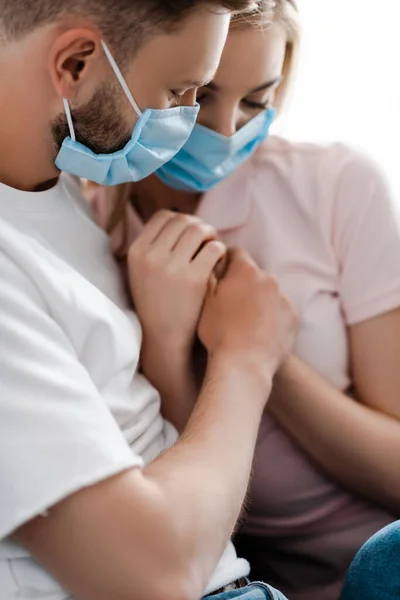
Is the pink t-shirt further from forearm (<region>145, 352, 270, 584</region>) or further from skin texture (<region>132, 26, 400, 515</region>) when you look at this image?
forearm (<region>145, 352, 270, 584</region>)

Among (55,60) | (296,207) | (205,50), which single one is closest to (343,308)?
(296,207)

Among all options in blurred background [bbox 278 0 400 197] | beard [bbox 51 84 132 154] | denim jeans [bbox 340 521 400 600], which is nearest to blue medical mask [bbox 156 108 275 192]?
beard [bbox 51 84 132 154]

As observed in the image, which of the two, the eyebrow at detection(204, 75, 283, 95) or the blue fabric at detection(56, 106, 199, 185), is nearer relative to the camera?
the blue fabric at detection(56, 106, 199, 185)

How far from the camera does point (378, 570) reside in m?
0.98

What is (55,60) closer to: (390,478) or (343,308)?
(343,308)

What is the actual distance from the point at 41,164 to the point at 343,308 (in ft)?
1.73

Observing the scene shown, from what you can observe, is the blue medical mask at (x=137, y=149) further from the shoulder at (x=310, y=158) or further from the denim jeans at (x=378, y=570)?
the denim jeans at (x=378, y=570)

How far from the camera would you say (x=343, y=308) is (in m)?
1.27

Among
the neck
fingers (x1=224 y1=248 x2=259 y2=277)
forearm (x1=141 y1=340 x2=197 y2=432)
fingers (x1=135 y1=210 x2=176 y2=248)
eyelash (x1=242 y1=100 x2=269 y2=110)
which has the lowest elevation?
forearm (x1=141 y1=340 x2=197 y2=432)

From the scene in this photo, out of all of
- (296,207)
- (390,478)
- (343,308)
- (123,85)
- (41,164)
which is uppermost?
(123,85)

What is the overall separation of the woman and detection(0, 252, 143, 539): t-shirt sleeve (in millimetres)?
366

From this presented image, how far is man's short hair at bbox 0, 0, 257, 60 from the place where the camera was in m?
0.91

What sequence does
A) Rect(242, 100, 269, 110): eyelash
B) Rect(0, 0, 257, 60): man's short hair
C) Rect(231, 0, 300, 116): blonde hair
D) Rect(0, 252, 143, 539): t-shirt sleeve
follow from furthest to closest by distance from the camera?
1. Rect(242, 100, 269, 110): eyelash
2. Rect(231, 0, 300, 116): blonde hair
3. Rect(0, 0, 257, 60): man's short hair
4. Rect(0, 252, 143, 539): t-shirt sleeve

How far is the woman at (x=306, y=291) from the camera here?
1.21 meters
